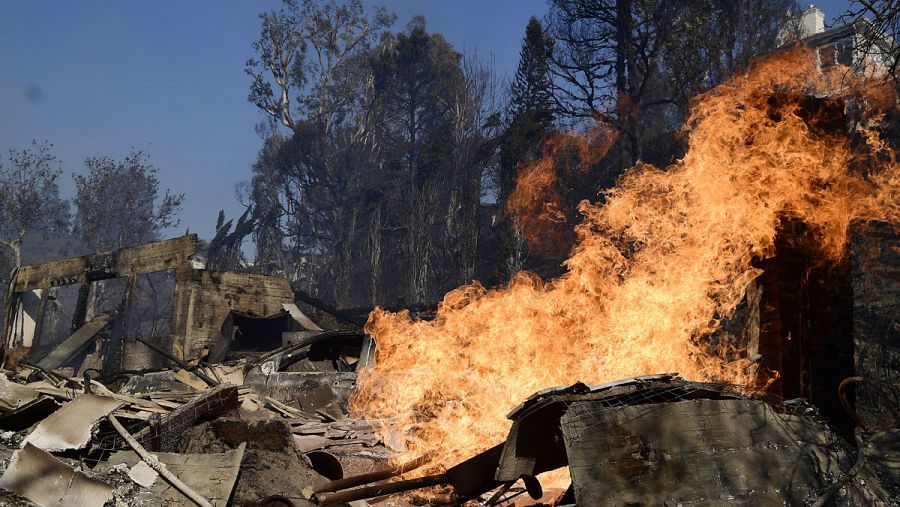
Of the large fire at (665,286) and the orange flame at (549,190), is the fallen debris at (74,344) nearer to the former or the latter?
the orange flame at (549,190)

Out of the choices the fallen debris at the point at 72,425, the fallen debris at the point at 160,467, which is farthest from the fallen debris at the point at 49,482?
the fallen debris at the point at 160,467

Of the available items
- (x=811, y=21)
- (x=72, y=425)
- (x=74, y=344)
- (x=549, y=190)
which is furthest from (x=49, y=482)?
(x=811, y=21)

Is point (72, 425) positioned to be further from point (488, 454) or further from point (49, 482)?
point (488, 454)

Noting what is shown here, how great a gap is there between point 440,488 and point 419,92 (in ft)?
140

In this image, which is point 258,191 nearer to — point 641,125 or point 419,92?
point 419,92

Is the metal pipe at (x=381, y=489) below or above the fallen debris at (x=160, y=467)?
below

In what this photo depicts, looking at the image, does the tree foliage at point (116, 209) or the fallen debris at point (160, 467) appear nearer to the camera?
the fallen debris at point (160, 467)

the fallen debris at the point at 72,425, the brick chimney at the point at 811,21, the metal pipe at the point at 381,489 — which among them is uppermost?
the brick chimney at the point at 811,21

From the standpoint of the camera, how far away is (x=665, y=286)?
8.32 meters

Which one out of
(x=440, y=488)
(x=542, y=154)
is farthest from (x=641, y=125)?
(x=440, y=488)

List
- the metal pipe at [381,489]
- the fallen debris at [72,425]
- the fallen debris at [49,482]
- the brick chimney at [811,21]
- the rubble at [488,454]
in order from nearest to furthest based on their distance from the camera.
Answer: the rubble at [488,454] → the fallen debris at [49,482] → the metal pipe at [381,489] → the fallen debris at [72,425] → the brick chimney at [811,21]

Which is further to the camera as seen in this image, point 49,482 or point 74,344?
point 74,344

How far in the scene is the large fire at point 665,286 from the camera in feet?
24.8

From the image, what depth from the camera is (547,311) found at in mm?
9375
